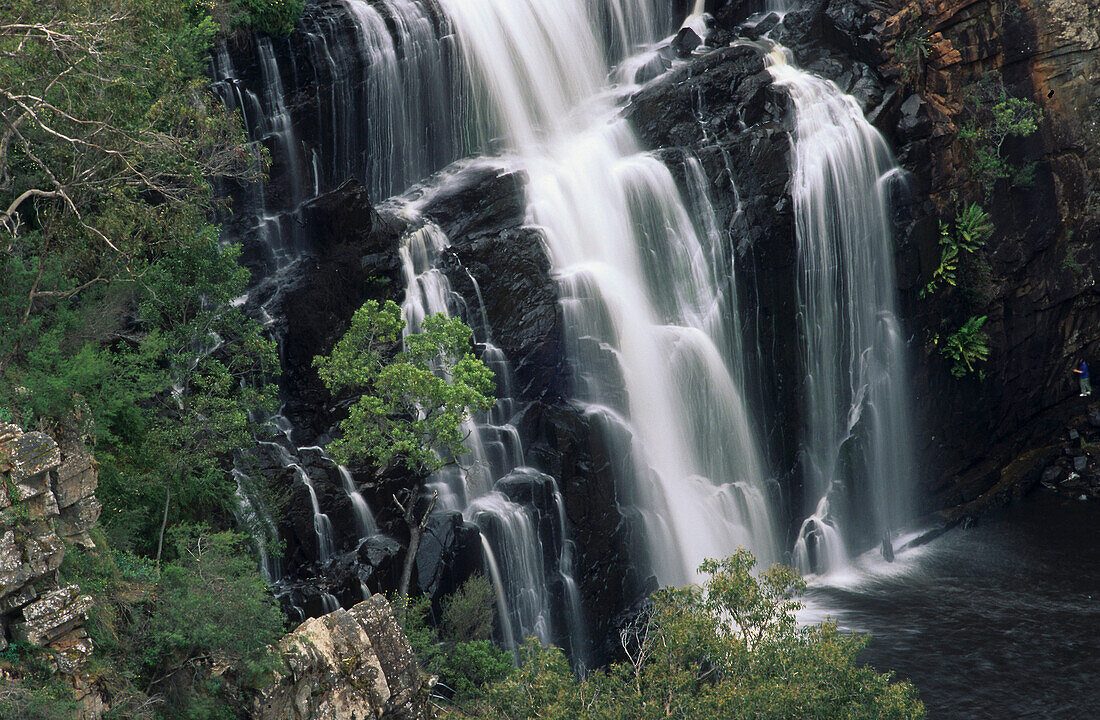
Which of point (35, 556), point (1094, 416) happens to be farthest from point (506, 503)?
point (1094, 416)

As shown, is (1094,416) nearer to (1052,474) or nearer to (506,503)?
(1052,474)

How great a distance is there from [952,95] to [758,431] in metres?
15.8

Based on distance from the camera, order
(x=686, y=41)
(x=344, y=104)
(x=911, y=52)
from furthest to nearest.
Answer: (x=686, y=41)
(x=911, y=52)
(x=344, y=104)

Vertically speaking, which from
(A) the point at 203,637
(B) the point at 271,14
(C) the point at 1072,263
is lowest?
(C) the point at 1072,263

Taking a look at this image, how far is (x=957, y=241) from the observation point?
1426 inches

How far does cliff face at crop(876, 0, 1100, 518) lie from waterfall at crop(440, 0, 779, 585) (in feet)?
29.5

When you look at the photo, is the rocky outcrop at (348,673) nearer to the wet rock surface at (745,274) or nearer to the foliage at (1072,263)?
the wet rock surface at (745,274)

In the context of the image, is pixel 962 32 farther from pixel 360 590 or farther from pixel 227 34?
pixel 360 590

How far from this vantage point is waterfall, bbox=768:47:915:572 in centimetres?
3328

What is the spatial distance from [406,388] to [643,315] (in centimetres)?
1065

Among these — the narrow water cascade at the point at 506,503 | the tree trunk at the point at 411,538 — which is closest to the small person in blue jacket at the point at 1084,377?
the narrow water cascade at the point at 506,503

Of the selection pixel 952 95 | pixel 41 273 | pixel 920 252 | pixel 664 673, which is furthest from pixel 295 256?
pixel 952 95

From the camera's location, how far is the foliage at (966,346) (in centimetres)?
3622

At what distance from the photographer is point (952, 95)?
36844 millimetres
